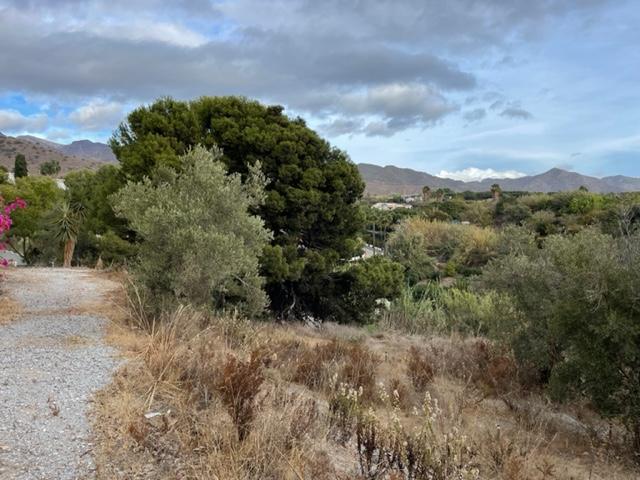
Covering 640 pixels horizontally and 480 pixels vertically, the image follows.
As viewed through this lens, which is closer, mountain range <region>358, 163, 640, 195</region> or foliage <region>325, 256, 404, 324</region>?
foliage <region>325, 256, 404, 324</region>

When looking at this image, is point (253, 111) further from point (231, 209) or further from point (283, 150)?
point (231, 209)

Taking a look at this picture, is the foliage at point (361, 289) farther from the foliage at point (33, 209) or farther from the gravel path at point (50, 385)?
the foliage at point (33, 209)

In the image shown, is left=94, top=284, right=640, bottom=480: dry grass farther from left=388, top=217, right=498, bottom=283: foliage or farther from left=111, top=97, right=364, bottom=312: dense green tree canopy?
left=388, top=217, right=498, bottom=283: foliage

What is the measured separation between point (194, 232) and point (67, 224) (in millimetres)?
15499

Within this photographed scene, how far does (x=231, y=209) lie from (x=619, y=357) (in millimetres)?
5531

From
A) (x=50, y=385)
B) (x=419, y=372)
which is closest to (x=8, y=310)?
(x=50, y=385)

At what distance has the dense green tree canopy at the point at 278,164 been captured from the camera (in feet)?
42.7

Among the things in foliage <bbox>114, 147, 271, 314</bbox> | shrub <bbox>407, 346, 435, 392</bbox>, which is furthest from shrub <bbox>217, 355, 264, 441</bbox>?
shrub <bbox>407, 346, 435, 392</bbox>

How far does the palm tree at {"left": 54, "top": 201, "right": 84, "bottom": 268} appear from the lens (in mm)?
20484

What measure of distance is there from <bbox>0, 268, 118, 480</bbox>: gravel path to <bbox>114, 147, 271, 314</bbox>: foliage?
126cm

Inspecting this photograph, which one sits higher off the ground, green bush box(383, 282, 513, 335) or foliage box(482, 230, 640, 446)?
foliage box(482, 230, 640, 446)

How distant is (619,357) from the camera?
19.1 ft

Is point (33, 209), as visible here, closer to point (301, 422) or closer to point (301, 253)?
point (301, 253)

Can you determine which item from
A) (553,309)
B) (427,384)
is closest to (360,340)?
(427,384)
